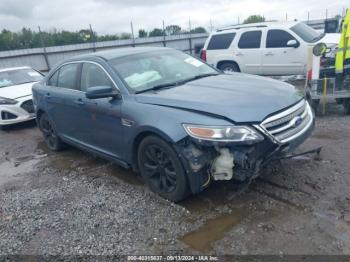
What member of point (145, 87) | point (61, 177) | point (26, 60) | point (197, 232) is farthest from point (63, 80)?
point (26, 60)

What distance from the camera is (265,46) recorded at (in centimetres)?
1063

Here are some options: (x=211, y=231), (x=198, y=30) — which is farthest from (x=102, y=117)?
(x=198, y=30)

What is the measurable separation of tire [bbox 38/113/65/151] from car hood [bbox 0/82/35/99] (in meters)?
2.24

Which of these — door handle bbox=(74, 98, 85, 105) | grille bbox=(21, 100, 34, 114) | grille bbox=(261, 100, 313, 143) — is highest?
door handle bbox=(74, 98, 85, 105)

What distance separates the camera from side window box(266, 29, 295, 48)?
Result: 10.2m

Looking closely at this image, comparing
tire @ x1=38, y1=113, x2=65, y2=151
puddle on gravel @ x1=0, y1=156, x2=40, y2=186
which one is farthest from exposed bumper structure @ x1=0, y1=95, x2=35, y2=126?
puddle on gravel @ x1=0, y1=156, x2=40, y2=186

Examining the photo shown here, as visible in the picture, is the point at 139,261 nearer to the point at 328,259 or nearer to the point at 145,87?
the point at 328,259

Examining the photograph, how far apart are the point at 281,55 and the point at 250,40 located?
45.4 inches

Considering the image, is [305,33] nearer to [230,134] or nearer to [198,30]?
[230,134]

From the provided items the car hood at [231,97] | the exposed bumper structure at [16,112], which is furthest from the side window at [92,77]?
the exposed bumper structure at [16,112]

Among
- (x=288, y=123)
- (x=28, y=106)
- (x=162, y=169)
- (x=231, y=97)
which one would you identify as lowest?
(x=162, y=169)

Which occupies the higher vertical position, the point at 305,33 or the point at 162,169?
the point at 305,33

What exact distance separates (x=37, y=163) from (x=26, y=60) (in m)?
12.2

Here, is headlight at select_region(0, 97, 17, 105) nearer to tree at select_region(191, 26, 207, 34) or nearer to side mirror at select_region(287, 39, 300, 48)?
side mirror at select_region(287, 39, 300, 48)
